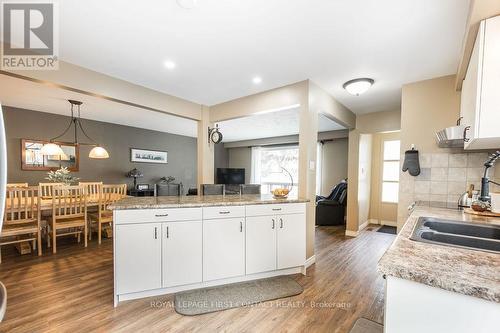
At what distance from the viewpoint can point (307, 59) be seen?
7.79 ft

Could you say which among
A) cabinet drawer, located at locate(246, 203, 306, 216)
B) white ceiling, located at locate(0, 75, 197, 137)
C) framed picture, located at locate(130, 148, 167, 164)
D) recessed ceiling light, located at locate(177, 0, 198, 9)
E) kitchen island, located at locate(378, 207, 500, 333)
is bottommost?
cabinet drawer, located at locate(246, 203, 306, 216)

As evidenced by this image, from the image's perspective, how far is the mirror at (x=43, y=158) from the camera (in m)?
4.34

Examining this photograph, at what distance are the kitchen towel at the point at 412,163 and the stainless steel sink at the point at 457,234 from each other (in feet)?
4.44

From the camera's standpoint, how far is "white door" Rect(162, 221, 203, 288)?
2197mm

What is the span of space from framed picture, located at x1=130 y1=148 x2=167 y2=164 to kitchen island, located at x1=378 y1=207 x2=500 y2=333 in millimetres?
6212

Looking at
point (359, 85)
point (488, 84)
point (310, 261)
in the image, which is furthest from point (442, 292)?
point (359, 85)

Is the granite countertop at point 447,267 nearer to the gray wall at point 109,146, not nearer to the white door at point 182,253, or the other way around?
the white door at point 182,253

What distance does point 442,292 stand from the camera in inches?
29.3

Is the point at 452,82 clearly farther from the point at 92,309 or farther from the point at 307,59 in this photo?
the point at 92,309

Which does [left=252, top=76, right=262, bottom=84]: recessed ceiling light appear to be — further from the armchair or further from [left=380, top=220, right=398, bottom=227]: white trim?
[left=380, top=220, right=398, bottom=227]: white trim

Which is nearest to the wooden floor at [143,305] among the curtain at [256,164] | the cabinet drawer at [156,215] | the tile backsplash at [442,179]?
the cabinet drawer at [156,215]

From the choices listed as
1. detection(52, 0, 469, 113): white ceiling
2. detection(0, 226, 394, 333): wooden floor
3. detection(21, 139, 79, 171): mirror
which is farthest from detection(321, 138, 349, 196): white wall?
detection(21, 139, 79, 171): mirror

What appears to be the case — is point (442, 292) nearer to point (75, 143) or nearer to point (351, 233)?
point (351, 233)

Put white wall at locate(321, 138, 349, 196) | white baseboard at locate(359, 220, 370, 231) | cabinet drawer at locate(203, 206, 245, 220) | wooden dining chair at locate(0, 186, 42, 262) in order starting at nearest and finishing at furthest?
cabinet drawer at locate(203, 206, 245, 220) < wooden dining chair at locate(0, 186, 42, 262) < white baseboard at locate(359, 220, 370, 231) < white wall at locate(321, 138, 349, 196)
